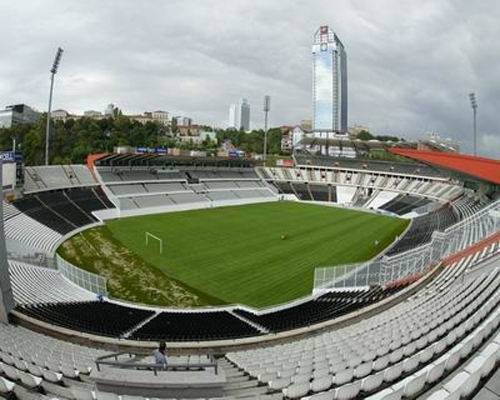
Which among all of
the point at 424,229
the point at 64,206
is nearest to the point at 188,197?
the point at 64,206

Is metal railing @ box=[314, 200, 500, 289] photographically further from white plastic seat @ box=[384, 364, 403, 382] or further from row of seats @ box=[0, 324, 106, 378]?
white plastic seat @ box=[384, 364, 403, 382]

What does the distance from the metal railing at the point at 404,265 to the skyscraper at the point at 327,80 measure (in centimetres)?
16473

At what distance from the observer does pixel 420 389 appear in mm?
5027

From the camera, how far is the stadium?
24.3 feet

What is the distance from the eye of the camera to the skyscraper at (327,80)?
183625 mm

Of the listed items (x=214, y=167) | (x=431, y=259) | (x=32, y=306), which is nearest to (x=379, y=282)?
(x=431, y=259)

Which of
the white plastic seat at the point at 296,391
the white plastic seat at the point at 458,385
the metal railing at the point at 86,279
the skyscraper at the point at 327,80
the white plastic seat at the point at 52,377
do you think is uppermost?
the skyscraper at the point at 327,80

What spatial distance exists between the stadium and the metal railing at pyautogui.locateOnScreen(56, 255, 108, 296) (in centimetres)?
9

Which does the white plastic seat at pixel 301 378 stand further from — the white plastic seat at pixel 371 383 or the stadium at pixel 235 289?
the white plastic seat at pixel 371 383

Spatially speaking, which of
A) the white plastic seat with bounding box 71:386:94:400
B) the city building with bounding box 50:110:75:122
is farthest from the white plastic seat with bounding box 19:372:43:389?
the city building with bounding box 50:110:75:122

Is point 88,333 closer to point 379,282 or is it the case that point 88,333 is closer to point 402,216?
point 379,282

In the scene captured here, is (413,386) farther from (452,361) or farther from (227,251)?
(227,251)

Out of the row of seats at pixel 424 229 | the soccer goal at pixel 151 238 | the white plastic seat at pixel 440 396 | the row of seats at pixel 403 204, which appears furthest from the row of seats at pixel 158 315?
the row of seats at pixel 403 204

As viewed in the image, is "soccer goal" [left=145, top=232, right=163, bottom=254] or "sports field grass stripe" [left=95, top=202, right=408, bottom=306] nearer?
"sports field grass stripe" [left=95, top=202, right=408, bottom=306]
